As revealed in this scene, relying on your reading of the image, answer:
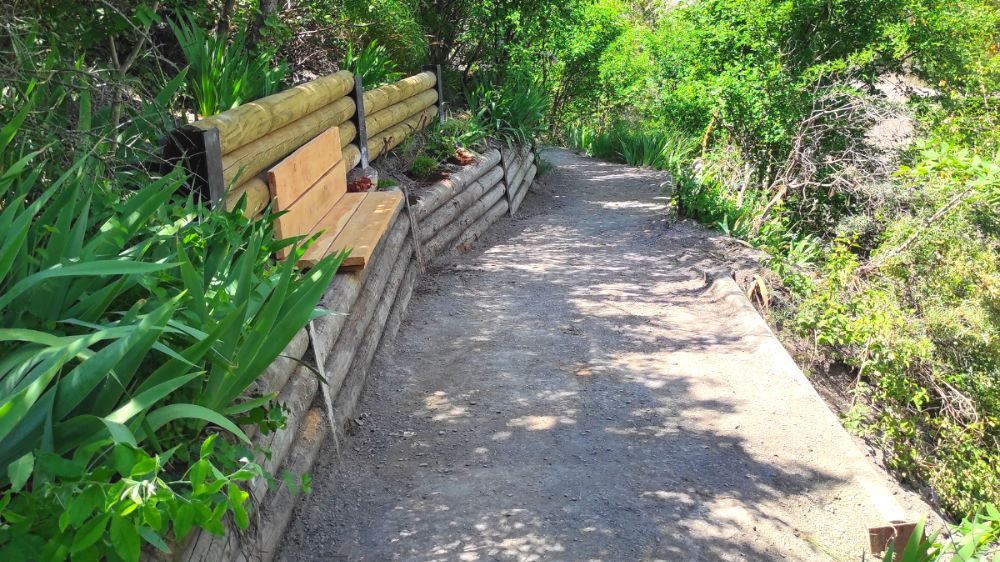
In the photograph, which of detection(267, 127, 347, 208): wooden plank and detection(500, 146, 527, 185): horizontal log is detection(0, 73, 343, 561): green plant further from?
detection(500, 146, 527, 185): horizontal log

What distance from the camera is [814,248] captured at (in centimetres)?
830

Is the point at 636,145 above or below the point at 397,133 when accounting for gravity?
below

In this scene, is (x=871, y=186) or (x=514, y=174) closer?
(x=871, y=186)

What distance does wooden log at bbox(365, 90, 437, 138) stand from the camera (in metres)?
7.60

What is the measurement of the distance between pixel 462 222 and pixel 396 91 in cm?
143

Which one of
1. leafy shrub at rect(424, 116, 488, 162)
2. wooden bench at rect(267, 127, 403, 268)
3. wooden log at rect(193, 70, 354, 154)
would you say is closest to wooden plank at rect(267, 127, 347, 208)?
wooden bench at rect(267, 127, 403, 268)

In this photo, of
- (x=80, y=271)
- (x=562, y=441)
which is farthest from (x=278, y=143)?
(x=80, y=271)

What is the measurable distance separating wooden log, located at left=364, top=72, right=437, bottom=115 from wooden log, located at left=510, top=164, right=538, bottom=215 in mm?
1585

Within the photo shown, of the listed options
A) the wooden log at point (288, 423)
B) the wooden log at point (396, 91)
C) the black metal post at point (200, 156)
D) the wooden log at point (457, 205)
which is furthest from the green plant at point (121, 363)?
the wooden log at point (396, 91)

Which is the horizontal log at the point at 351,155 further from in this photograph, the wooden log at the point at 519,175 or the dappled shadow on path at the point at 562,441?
the wooden log at the point at 519,175

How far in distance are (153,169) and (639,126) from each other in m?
12.0

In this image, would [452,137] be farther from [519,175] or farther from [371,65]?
[519,175]

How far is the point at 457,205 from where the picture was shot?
782 centimetres

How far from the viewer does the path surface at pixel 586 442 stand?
3.39 metres
